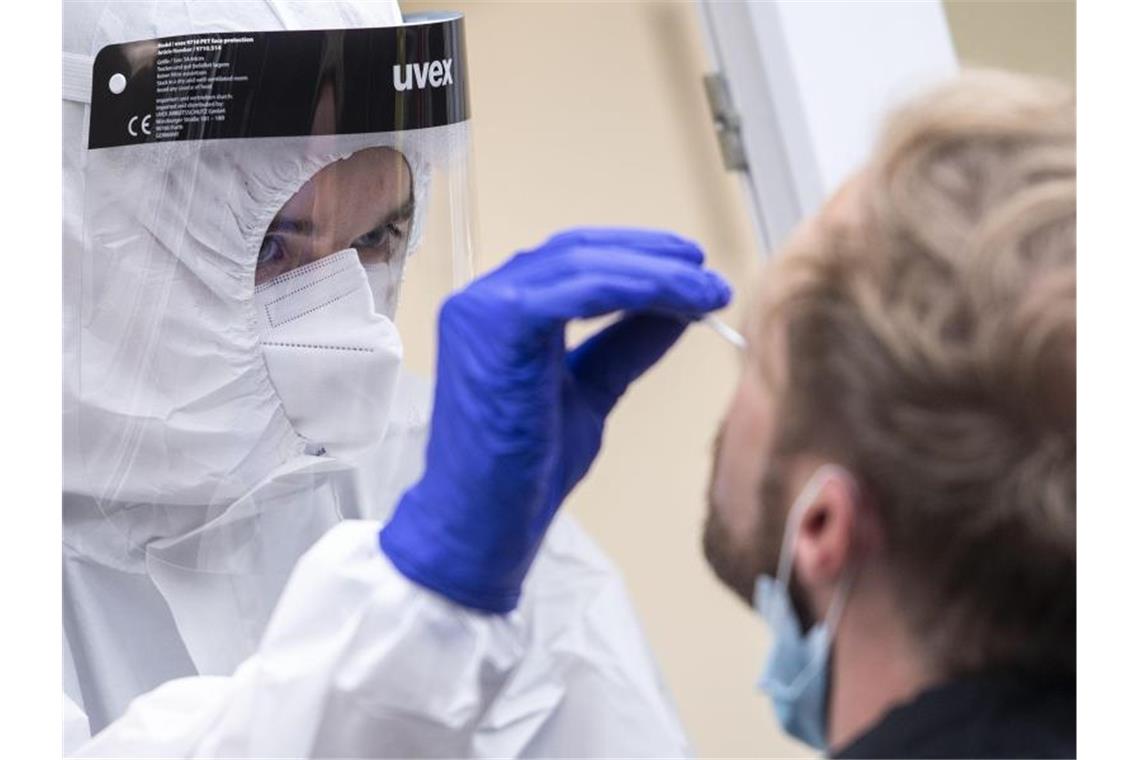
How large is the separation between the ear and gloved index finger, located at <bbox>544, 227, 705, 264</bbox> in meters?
0.31

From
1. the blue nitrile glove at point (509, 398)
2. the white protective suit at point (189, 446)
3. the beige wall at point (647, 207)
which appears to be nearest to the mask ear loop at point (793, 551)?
the blue nitrile glove at point (509, 398)

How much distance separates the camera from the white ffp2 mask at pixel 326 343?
4.61 feet

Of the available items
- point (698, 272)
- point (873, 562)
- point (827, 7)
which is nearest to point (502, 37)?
point (827, 7)

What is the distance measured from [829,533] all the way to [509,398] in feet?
0.92

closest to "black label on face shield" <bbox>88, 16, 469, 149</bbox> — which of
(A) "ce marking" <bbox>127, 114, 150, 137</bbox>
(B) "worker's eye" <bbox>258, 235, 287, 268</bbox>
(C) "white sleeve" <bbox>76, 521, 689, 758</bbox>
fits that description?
(A) "ce marking" <bbox>127, 114, 150, 137</bbox>

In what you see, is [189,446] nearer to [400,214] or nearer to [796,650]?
[400,214]

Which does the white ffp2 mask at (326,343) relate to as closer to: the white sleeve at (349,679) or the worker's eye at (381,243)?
the worker's eye at (381,243)

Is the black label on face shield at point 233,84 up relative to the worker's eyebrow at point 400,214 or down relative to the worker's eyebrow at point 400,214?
up

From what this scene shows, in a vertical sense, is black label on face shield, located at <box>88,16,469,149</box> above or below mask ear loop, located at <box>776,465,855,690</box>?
above

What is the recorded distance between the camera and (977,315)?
2.47ft

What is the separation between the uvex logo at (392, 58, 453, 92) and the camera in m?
1.37

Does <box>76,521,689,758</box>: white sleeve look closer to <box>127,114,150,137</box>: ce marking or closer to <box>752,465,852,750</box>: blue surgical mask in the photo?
<box>752,465,852,750</box>: blue surgical mask

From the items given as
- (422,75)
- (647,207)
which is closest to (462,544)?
(422,75)

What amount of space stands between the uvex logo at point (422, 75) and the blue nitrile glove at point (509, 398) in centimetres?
40
